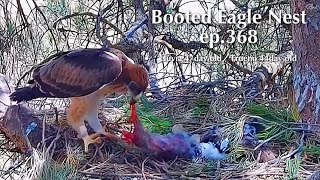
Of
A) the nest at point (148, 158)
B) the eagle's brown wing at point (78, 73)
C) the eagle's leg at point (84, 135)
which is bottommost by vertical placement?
the nest at point (148, 158)

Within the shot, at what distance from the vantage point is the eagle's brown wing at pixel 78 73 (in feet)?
5.82

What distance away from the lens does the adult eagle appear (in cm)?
179

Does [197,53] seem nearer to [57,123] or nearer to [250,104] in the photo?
[250,104]

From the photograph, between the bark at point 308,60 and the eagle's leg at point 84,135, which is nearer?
the eagle's leg at point 84,135

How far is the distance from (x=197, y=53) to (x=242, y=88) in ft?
2.48

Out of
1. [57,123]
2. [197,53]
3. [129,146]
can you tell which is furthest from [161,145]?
[197,53]

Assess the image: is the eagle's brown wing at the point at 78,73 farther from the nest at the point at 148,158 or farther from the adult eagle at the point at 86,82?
the nest at the point at 148,158

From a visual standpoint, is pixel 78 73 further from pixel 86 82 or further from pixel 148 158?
pixel 148 158

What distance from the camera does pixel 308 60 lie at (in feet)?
6.50

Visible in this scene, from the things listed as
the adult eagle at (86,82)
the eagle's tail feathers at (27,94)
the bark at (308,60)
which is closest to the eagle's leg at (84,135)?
the adult eagle at (86,82)

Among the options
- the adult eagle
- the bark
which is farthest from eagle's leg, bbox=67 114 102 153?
the bark

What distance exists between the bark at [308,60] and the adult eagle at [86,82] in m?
0.53

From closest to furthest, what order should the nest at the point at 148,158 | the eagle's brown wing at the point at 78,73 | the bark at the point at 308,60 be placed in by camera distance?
the nest at the point at 148,158
the eagle's brown wing at the point at 78,73
the bark at the point at 308,60

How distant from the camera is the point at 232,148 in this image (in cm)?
179
